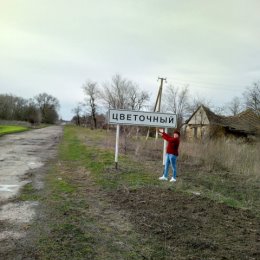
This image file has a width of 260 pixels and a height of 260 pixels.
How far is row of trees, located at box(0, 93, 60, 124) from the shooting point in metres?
89.2

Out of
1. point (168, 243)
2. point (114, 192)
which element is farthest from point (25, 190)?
point (168, 243)

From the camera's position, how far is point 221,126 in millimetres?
41781

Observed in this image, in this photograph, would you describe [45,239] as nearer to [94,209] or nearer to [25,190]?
[94,209]

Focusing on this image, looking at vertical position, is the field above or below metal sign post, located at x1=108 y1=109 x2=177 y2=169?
below

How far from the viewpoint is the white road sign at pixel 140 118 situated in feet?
40.4

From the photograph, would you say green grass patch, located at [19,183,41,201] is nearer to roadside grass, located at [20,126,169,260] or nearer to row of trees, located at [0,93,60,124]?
roadside grass, located at [20,126,169,260]

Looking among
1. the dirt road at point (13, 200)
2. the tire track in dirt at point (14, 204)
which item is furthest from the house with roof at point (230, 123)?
the tire track in dirt at point (14, 204)

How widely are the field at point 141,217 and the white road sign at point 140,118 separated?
5.91 ft

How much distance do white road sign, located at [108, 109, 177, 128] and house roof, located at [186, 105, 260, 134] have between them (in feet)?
101

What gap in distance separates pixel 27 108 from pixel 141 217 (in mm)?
98227

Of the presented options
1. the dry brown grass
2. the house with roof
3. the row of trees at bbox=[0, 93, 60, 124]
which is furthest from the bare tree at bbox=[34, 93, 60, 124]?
the dry brown grass

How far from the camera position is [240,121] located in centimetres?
4538

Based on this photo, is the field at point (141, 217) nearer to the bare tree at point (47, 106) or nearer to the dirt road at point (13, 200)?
the dirt road at point (13, 200)

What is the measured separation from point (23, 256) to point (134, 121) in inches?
334
